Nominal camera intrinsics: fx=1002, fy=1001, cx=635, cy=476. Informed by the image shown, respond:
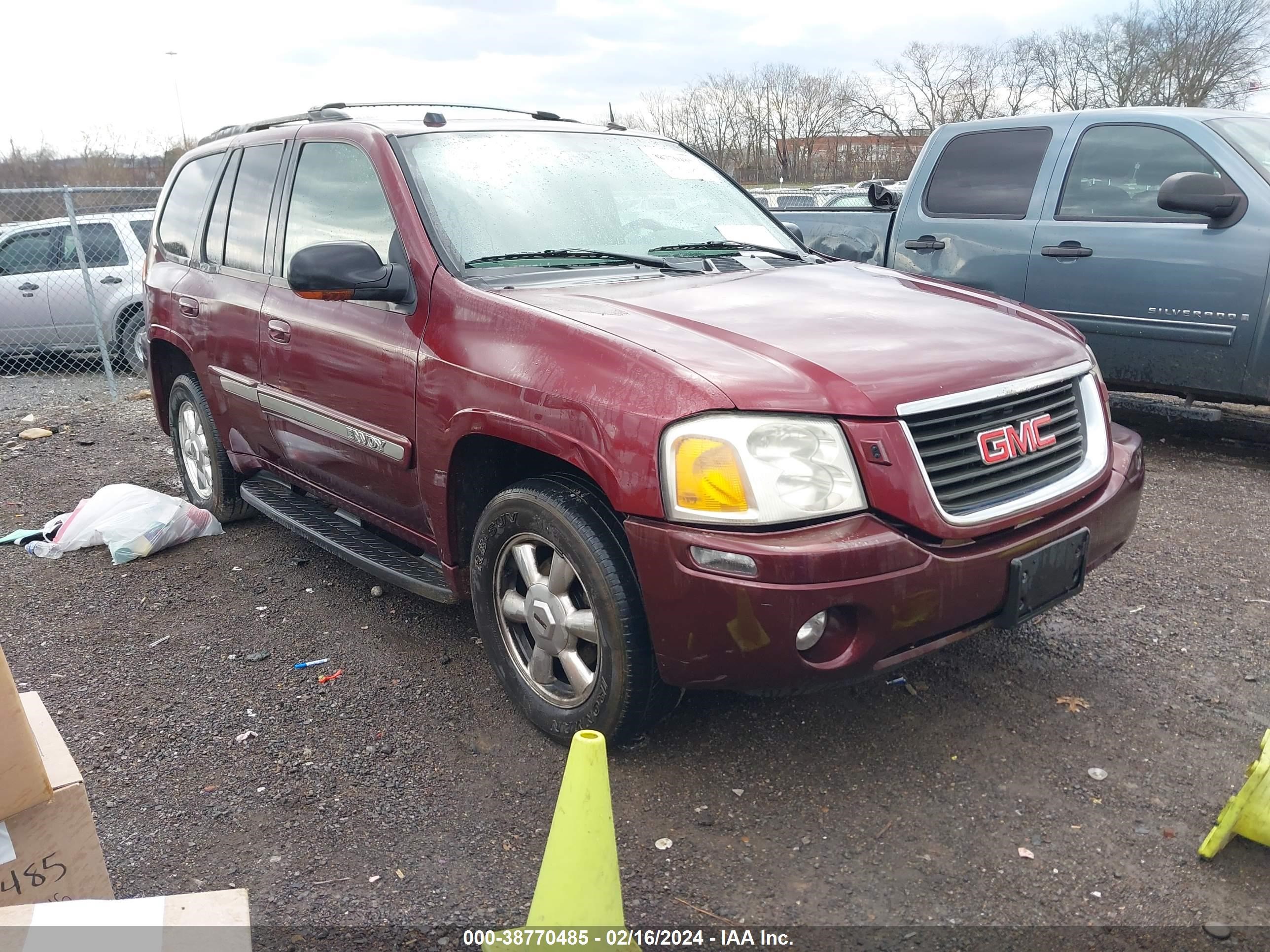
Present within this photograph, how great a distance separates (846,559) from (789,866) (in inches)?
31.4

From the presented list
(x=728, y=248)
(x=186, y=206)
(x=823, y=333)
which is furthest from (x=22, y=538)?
(x=823, y=333)

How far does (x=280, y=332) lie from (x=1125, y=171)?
4.74 m

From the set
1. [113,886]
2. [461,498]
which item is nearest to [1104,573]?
[461,498]

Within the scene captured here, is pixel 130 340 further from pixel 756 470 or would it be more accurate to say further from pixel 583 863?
pixel 583 863

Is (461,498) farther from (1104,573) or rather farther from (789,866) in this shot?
(1104,573)

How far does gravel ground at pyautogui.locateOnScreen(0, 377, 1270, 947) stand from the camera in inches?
94.7

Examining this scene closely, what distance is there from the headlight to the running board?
4.01 feet

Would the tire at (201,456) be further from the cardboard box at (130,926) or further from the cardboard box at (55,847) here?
the cardboard box at (130,926)

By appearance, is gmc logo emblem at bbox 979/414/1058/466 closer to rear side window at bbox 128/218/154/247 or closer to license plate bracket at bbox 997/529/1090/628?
license plate bracket at bbox 997/529/1090/628

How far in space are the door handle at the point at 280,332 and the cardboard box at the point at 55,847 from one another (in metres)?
2.05

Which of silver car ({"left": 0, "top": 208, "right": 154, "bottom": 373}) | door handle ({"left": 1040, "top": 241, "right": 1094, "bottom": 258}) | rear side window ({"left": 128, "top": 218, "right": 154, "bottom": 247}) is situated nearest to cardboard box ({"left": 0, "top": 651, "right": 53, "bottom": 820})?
door handle ({"left": 1040, "top": 241, "right": 1094, "bottom": 258})

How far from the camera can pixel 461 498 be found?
3227mm

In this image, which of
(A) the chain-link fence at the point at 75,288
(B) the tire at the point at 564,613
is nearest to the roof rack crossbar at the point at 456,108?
(B) the tire at the point at 564,613

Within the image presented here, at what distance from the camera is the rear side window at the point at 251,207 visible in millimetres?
4176
